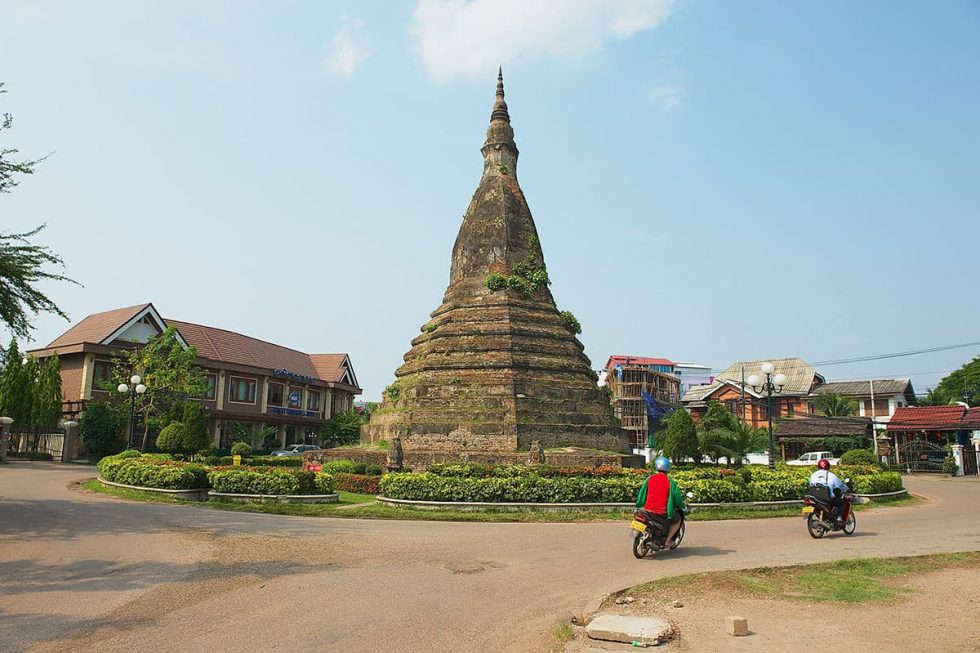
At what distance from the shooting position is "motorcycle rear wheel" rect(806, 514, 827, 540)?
1230cm

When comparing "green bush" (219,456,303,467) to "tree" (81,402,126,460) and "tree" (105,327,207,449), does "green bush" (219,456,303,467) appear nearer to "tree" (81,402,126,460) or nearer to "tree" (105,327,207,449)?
"tree" (105,327,207,449)

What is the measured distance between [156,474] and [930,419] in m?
40.9

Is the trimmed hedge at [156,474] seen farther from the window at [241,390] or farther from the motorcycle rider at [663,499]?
the window at [241,390]

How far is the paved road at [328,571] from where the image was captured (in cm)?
621

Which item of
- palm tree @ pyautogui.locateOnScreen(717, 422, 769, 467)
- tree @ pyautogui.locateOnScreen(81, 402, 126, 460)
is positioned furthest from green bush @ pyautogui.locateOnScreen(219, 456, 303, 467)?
palm tree @ pyautogui.locateOnScreen(717, 422, 769, 467)

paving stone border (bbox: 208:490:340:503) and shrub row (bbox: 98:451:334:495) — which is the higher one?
shrub row (bbox: 98:451:334:495)

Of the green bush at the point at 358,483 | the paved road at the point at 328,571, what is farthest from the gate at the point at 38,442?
the paved road at the point at 328,571

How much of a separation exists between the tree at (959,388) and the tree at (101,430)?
57.7m

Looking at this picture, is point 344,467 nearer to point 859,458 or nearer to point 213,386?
point 213,386

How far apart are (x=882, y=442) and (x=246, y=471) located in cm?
4273

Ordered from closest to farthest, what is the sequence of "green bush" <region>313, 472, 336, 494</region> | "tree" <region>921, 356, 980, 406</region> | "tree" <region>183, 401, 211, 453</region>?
"green bush" <region>313, 472, 336, 494</region> < "tree" <region>183, 401, 211, 453</region> < "tree" <region>921, 356, 980, 406</region>

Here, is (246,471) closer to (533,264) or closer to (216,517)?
(216,517)

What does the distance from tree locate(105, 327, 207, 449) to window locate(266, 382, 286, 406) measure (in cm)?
944

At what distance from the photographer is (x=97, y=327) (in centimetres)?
3894
